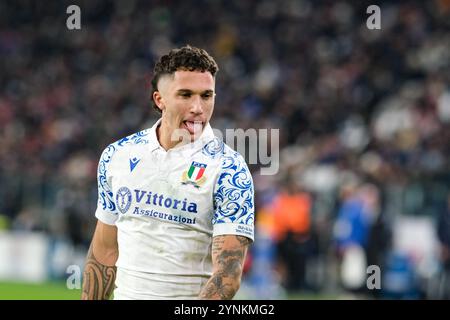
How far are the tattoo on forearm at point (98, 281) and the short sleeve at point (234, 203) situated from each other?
2.41 feet

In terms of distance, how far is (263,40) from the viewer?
2392cm

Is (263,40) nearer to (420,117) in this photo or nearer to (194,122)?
(420,117)

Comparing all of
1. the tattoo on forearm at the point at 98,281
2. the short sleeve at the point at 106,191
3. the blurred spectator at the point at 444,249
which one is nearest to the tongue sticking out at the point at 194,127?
the short sleeve at the point at 106,191

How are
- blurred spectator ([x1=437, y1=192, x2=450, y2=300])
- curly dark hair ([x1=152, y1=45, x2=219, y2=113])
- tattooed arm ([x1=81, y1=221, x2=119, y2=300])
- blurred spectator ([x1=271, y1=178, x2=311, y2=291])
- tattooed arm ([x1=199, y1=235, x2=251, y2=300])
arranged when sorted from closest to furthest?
tattooed arm ([x1=199, y1=235, x2=251, y2=300]) < curly dark hair ([x1=152, y1=45, x2=219, y2=113]) < tattooed arm ([x1=81, y1=221, x2=119, y2=300]) < blurred spectator ([x1=437, y1=192, x2=450, y2=300]) < blurred spectator ([x1=271, y1=178, x2=311, y2=291])

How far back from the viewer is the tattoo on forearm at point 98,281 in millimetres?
5352

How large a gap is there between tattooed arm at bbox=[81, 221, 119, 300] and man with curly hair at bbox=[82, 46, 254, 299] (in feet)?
0.43

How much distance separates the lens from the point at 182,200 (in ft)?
16.5

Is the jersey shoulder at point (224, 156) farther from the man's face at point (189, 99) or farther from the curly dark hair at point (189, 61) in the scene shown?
the curly dark hair at point (189, 61)

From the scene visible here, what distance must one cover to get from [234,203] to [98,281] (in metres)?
0.93

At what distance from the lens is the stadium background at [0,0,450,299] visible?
16203 mm

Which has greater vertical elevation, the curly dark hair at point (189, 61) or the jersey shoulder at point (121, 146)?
the curly dark hair at point (189, 61)

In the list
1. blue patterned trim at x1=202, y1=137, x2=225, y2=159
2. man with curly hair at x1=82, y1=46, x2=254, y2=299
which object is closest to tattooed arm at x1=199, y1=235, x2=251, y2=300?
man with curly hair at x1=82, y1=46, x2=254, y2=299

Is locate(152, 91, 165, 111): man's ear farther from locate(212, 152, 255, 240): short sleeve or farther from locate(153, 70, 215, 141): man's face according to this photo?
locate(212, 152, 255, 240): short sleeve
